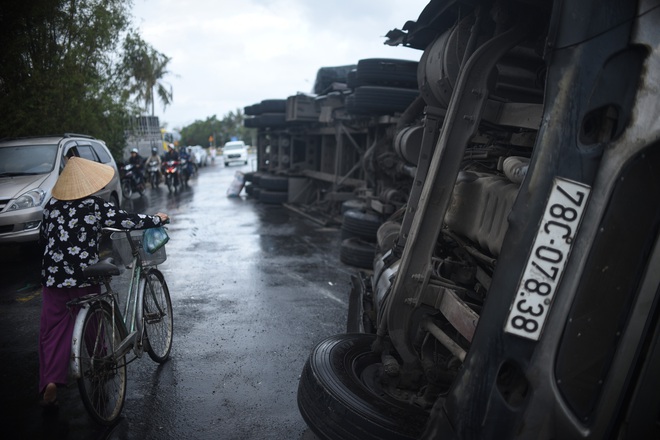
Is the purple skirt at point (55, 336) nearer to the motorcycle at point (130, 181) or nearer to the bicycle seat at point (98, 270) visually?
the bicycle seat at point (98, 270)

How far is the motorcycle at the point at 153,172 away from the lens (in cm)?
2008

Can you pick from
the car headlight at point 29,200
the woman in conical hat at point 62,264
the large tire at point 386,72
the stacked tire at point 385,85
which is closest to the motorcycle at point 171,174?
the car headlight at point 29,200

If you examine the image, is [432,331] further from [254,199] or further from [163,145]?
[163,145]

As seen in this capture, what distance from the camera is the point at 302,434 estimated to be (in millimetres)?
3199

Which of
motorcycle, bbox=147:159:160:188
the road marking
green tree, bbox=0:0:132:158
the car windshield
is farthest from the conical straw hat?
motorcycle, bbox=147:159:160:188

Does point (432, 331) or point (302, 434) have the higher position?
point (432, 331)

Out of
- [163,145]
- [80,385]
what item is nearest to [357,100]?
[80,385]

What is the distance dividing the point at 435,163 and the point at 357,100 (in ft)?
17.7

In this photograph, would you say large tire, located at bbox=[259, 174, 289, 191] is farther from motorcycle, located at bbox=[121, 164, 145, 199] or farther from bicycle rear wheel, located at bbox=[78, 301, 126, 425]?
bicycle rear wheel, located at bbox=[78, 301, 126, 425]

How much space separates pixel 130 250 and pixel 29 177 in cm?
458

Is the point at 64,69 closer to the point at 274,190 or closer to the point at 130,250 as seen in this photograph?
the point at 274,190

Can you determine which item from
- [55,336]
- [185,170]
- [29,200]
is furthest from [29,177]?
[185,170]

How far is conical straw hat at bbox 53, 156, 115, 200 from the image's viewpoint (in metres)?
3.36

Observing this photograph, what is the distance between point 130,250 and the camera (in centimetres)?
389
